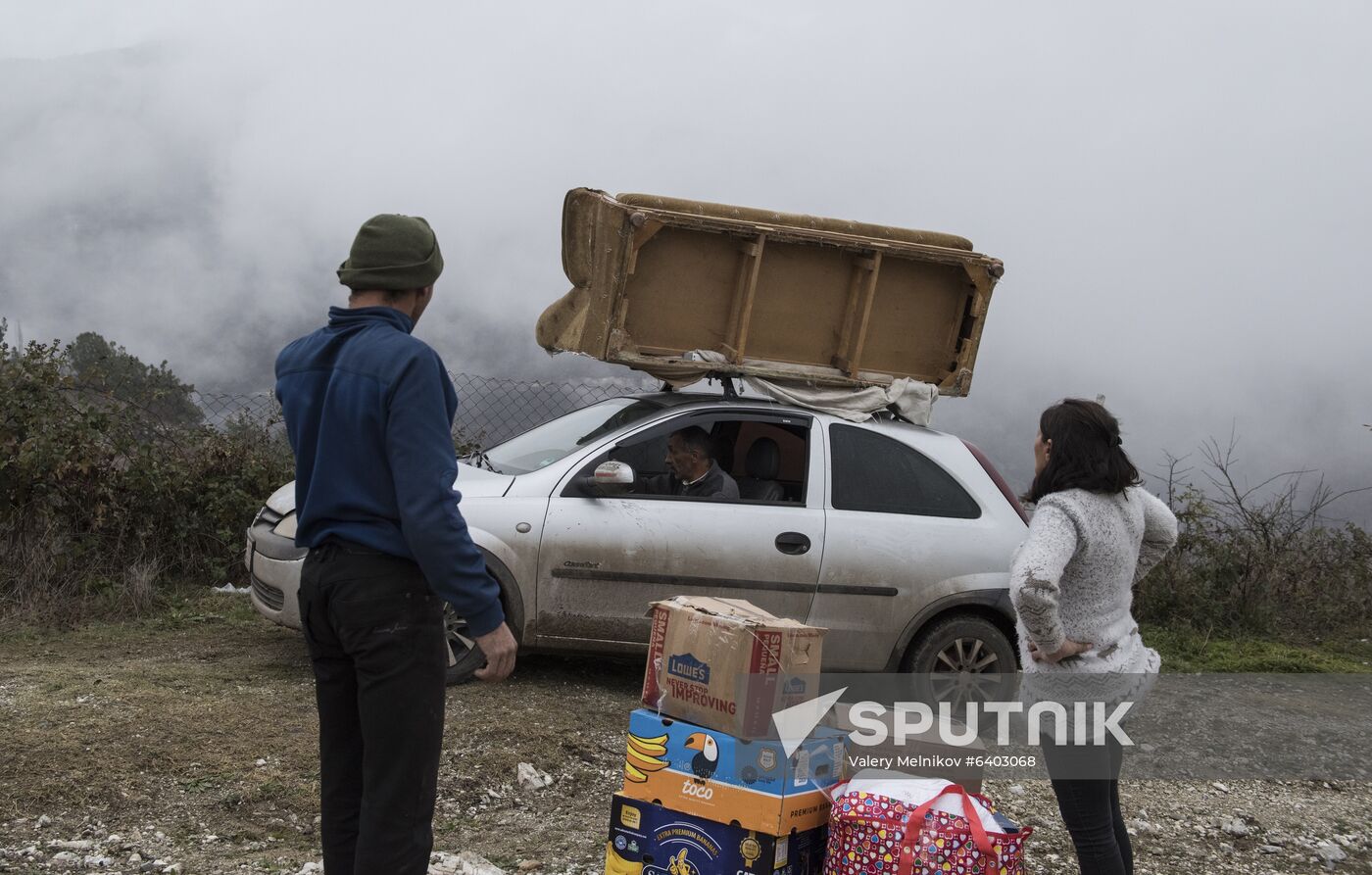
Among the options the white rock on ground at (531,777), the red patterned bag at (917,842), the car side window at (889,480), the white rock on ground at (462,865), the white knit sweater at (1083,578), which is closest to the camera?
the red patterned bag at (917,842)

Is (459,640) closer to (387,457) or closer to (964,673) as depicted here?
(964,673)

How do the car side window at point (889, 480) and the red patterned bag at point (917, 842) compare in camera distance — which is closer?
the red patterned bag at point (917, 842)

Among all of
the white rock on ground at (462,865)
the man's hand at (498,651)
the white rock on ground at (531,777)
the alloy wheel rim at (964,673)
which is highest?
the man's hand at (498,651)

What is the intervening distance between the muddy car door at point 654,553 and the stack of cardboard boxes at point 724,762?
2.41 meters

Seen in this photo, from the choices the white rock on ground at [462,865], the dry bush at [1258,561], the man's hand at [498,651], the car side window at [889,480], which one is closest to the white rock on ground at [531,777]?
the white rock on ground at [462,865]

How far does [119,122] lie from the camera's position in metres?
51.8

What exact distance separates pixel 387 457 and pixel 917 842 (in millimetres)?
1738

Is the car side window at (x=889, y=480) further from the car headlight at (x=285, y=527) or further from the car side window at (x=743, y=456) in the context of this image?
the car headlight at (x=285, y=527)

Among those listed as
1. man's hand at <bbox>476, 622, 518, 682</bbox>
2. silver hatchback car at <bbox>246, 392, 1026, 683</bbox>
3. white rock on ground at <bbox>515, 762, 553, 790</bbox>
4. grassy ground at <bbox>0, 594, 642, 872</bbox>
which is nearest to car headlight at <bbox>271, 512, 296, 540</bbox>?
silver hatchback car at <bbox>246, 392, 1026, 683</bbox>

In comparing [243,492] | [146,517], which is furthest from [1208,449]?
[146,517]

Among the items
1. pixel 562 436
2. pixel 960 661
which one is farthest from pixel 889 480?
pixel 562 436

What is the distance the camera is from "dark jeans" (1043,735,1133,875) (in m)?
3.50

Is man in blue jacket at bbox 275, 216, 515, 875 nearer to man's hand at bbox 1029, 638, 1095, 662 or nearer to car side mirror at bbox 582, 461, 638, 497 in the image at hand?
man's hand at bbox 1029, 638, 1095, 662

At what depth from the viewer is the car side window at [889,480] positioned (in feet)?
22.4
